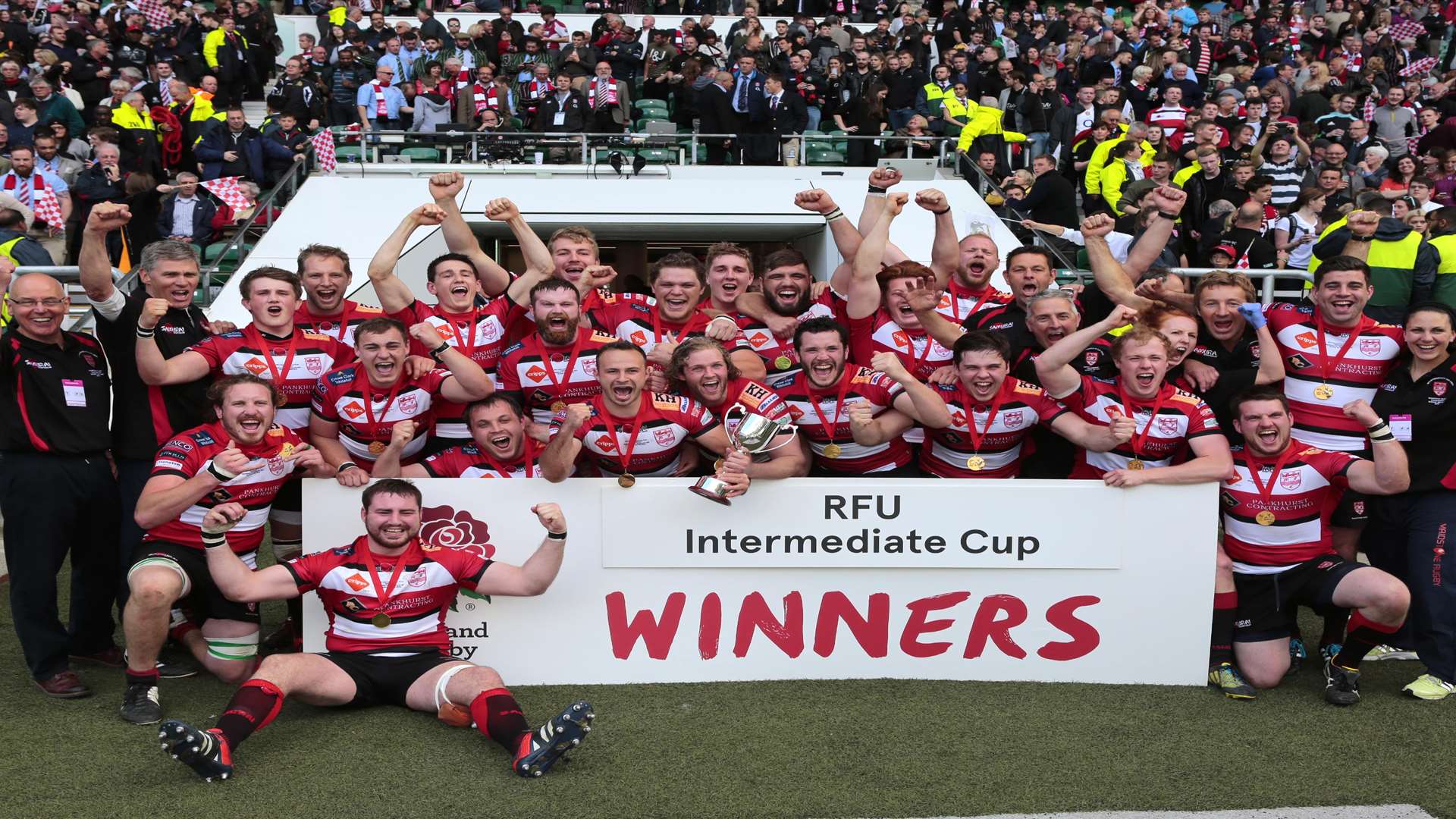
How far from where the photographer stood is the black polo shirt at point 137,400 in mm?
5121

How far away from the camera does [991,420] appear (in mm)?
5039

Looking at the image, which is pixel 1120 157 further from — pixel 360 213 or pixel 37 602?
pixel 37 602

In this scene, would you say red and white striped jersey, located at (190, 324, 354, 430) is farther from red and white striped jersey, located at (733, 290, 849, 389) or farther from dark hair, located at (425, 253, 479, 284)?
red and white striped jersey, located at (733, 290, 849, 389)

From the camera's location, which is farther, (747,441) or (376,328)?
(376,328)

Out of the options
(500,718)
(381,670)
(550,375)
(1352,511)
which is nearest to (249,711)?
(381,670)

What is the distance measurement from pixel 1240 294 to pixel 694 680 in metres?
2.94

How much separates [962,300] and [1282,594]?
6.63ft

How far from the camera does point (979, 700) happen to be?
4707mm

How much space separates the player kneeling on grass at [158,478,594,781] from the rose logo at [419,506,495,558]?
206 millimetres

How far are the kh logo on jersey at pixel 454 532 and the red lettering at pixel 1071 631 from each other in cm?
226

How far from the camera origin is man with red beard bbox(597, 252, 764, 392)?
5.46 meters

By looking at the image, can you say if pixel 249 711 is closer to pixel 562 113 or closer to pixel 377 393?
pixel 377 393

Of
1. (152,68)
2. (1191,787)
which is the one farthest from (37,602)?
(152,68)

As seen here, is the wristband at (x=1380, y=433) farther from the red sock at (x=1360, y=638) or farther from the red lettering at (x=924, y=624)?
the red lettering at (x=924, y=624)
